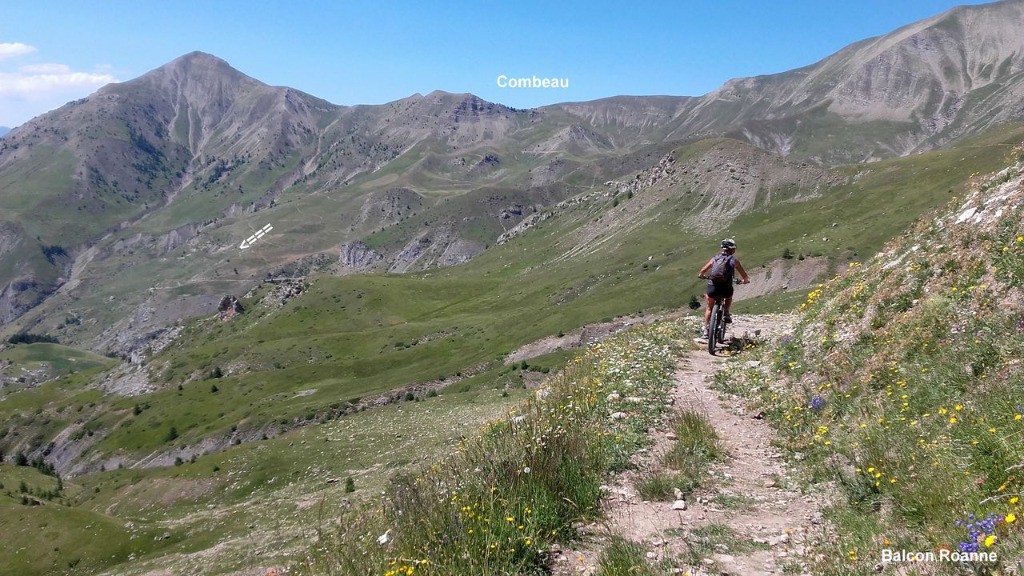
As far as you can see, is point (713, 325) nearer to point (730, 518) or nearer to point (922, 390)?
point (922, 390)

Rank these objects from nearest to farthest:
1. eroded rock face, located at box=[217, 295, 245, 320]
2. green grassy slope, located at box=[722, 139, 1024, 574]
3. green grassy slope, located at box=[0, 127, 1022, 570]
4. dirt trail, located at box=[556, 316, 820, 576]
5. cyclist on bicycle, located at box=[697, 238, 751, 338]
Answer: green grassy slope, located at box=[722, 139, 1024, 574], dirt trail, located at box=[556, 316, 820, 576], cyclist on bicycle, located at box=[697, 238, 751, 338], green grassy slope, located at box=[0, 127, 1022, 570], eroded rock face, located at box=[217, 295, 245, 320]

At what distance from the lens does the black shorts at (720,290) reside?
60.5 feet

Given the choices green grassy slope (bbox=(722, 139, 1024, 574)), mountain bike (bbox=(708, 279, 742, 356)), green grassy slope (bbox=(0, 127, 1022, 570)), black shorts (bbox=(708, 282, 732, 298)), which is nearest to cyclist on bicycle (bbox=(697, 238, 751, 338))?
black shorts (bbox=(708, 282, 732, 298))

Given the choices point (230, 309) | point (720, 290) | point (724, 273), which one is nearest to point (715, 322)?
point (720, 290)

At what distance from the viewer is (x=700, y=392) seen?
14055mm

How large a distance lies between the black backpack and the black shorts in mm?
107

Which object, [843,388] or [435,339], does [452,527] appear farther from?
[435,339]

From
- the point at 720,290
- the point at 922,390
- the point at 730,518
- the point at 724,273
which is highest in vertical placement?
the point at 724,273

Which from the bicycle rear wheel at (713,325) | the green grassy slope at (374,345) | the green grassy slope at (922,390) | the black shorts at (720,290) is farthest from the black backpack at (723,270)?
the green grassy slope at (374,345)

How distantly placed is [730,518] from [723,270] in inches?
482

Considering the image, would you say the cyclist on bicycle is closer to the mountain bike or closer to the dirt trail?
the mountain bike

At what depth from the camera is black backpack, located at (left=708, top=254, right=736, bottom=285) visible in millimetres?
18359

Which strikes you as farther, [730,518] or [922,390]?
[922,390]

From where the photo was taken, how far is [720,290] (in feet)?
60.7
